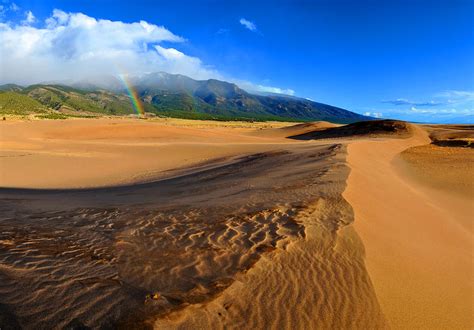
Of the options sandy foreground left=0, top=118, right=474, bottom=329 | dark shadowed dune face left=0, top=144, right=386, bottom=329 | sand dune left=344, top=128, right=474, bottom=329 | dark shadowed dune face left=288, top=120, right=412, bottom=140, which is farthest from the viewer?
dark shadowed dune face left=288, top=120, right=412, bottom=140

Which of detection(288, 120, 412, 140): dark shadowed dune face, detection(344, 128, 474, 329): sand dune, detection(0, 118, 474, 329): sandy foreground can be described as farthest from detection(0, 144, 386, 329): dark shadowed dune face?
detection(288, 120, 412, 140): dark shadowed dune face

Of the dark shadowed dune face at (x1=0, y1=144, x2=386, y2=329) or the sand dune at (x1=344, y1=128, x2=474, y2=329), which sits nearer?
the dark shadowed dune face at (x1=0, y1=144, x2=386, y2=329)

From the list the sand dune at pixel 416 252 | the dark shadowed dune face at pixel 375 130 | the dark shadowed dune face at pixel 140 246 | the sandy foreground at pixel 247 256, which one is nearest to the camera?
the sandy foreground at pixel 247 256

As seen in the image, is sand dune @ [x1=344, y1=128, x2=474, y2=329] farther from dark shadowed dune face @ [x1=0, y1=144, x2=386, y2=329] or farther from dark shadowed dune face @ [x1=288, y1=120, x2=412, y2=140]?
dark shadowed dune face @ [x1=288, y1=120, x2=412, y2=140]

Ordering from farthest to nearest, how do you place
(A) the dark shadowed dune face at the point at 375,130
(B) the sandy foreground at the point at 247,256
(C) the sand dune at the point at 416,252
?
1. (A) the dark shadowed dune face at the point at 375,130
2. (C) the sand dune at the point at 416,252
3. (B) the sandy foreground at the point at 247,256

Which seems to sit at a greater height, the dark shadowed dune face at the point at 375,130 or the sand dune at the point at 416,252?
the dark shadowed dune face at the point at 375,130

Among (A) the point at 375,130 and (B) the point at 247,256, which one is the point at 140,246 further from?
(A) the point at 375,130

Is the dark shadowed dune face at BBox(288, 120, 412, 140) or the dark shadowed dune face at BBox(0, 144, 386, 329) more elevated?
the dark shadowed dune face at BBox(288, 120, 412, 140)

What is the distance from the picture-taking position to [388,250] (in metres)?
5.30

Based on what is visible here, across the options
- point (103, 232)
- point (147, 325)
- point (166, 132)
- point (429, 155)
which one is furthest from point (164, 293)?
point (166, 132)

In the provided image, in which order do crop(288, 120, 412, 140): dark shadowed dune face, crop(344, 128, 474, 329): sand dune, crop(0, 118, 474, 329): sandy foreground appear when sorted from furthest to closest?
crop(288, 120, 412, 140): dark shadowed dune face → crop(344, 128, 474, 329): sand dune → crop(0, 118, 474, 329): sandy foreground

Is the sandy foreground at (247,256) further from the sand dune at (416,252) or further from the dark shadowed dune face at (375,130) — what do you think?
the dark shadowed dune face at (375,130)

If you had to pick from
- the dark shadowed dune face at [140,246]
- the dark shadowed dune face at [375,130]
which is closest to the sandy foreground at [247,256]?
the dark shadowed dune face at [140,246]

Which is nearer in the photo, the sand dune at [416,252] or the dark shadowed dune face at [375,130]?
the sand dune at [416,252]
